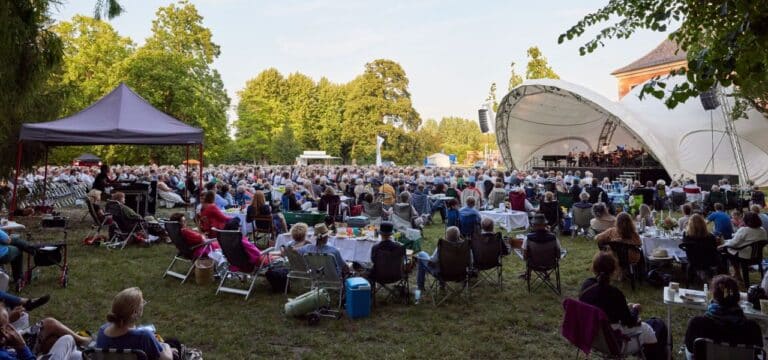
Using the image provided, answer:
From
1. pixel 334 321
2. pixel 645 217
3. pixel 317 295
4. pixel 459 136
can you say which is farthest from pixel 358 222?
pixel 459 136

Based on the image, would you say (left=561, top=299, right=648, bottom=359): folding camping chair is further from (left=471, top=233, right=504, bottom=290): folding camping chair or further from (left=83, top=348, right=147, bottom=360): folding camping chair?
(left=83, top=348, right=147, bottom=360): folding camping chair

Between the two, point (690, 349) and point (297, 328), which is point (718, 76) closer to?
point (690, 349)

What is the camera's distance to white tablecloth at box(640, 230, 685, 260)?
707 centimetres

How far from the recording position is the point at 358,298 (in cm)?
559

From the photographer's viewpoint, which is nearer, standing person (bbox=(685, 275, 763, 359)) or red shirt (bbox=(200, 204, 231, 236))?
standing person (bbox=(685, 275, 763, 359))

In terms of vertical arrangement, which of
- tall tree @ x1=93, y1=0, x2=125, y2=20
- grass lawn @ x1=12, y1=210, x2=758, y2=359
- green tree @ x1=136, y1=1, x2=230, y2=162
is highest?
green tree @ x1=136, y1=1, x2=230, y2=162

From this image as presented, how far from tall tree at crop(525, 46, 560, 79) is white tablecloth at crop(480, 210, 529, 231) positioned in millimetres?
25596

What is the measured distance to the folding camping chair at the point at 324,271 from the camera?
5590 mm

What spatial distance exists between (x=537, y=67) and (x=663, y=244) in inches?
1178

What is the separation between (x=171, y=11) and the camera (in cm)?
3259

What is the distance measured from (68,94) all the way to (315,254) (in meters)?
12.1

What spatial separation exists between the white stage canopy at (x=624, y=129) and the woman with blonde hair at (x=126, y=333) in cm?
1901

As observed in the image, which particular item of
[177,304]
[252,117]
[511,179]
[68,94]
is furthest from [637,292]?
[252,117]

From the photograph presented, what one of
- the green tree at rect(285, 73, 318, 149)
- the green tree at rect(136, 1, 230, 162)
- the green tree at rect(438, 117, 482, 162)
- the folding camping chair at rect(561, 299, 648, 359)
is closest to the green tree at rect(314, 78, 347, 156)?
the green tree at rect(285, 73, 318, 149)
